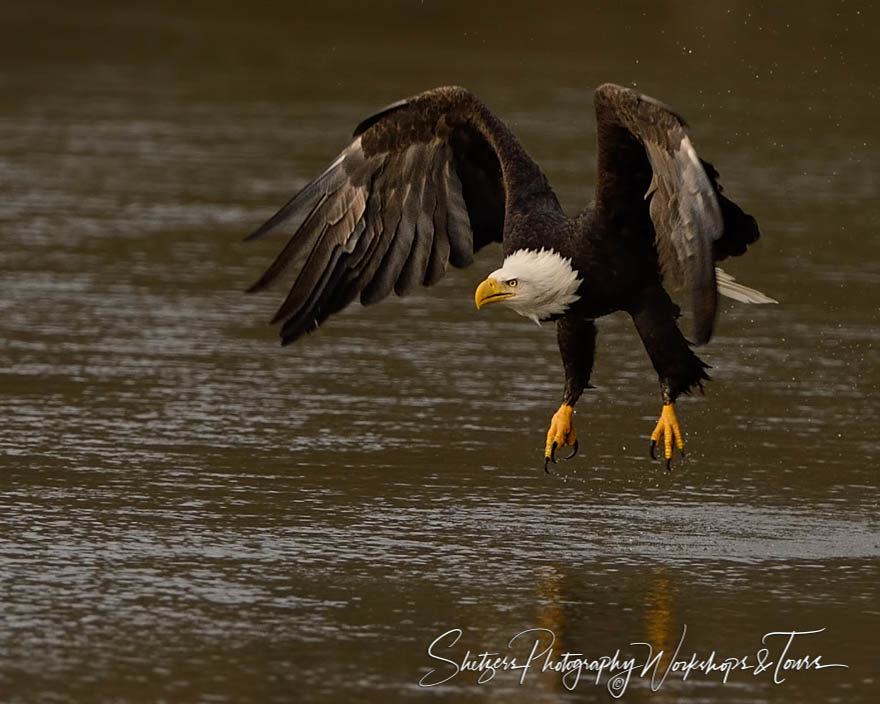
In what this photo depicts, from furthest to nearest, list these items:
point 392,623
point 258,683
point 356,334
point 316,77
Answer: point 316,77 < point 356,334 < point 392,623 < point 258,683

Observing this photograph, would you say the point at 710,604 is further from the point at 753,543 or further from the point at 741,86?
the point at 741,86

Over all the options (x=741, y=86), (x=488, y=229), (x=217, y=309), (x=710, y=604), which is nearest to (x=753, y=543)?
(x=710, y=604)

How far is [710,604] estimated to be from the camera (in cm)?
559

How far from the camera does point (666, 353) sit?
275 inches

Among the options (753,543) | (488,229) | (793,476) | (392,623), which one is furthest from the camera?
(488,229)

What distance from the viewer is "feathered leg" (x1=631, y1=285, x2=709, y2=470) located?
697 cm

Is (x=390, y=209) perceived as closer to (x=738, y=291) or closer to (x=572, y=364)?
(x=572, y=364)

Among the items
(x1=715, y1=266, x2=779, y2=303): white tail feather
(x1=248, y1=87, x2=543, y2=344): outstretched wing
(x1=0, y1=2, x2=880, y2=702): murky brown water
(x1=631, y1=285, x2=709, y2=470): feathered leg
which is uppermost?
(x1=248, y1=87, x2=543, y2=344): outstretched wing

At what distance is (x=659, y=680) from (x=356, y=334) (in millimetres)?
4780

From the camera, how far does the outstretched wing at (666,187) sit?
19.6 feet

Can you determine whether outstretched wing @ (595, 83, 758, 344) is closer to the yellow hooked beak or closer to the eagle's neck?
the eagle's neck

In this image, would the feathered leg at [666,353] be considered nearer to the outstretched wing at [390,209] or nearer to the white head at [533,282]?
the white head at [533,282]

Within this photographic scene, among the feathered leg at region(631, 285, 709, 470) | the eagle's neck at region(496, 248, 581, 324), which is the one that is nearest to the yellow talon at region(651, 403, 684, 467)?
the feathered leg at region(631, 285, 709, 470)

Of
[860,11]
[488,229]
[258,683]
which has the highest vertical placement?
[860,11]
